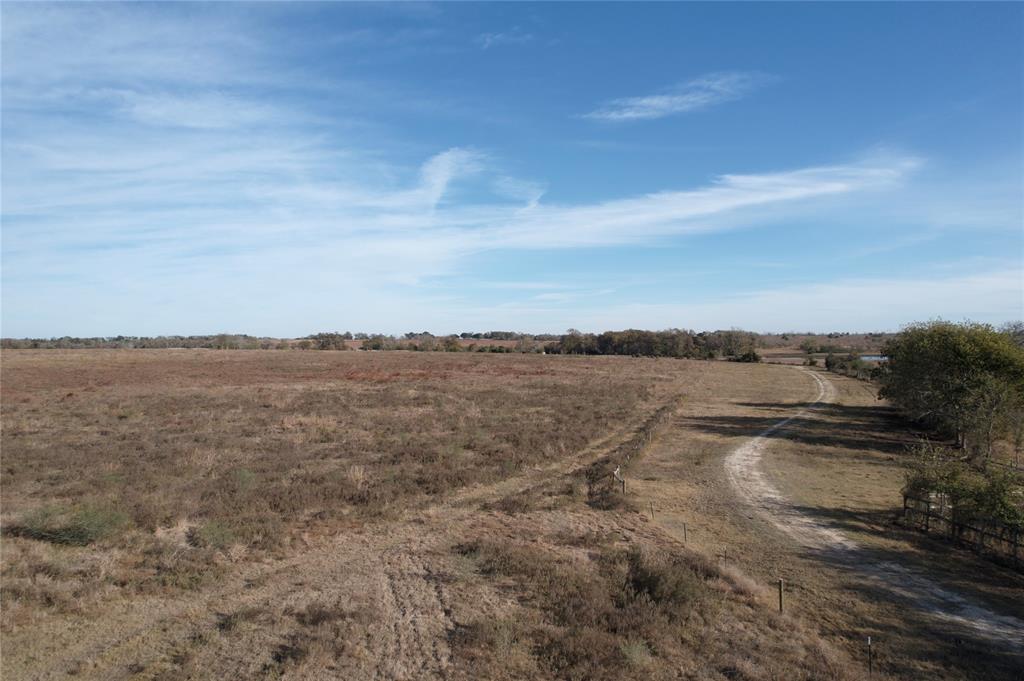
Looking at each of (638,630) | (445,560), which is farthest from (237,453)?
(638,630)

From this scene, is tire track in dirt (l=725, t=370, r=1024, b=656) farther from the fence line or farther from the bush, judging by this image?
the bush

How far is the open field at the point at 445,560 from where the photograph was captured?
862cm

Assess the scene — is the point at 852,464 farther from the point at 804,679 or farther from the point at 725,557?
the point at 804,679

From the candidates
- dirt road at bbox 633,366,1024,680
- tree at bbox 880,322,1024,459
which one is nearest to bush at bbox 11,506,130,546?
dirt road at bbox 633,366,1024,680

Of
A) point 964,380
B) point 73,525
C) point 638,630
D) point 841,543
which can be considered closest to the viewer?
point 638,630

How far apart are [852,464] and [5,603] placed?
88.3 feet

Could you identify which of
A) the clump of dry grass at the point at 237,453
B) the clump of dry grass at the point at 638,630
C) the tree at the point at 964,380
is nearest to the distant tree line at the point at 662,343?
the clump of dry grass at the point at 237,453

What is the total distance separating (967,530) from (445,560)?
13174mm

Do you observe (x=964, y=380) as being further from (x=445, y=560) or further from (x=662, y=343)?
(x=662, y=343)

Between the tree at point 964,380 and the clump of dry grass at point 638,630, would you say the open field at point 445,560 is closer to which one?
the clump of dry grass at point 638,630

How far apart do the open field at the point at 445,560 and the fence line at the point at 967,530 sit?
62cm

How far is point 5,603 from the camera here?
9.62m

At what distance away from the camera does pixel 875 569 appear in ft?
40.3

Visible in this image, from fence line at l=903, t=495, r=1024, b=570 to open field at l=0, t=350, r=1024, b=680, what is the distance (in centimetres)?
62
